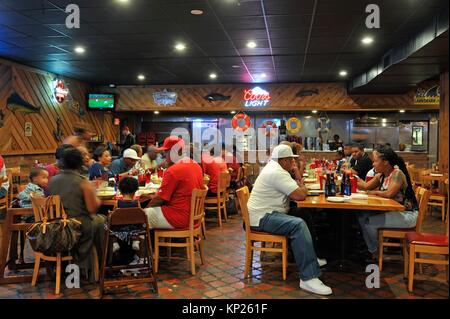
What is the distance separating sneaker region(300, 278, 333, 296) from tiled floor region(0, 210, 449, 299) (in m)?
0.06

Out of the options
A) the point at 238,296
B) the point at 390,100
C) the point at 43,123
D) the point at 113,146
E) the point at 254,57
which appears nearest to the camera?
the point at 238,296

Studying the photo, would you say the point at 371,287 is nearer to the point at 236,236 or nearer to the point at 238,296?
the point at 238,296

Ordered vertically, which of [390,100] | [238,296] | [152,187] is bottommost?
[238,296]

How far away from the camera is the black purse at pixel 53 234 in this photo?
4004 mm

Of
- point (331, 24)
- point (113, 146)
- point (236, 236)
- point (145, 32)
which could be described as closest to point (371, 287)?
point (236, 236)

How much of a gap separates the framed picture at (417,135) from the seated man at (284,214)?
11.4 metres

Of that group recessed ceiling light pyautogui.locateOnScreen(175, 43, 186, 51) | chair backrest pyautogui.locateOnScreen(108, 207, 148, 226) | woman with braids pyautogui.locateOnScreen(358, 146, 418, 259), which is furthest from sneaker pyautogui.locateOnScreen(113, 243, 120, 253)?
recessed ceiling light pyautogui.locateOnScreen(175, 43, 186, 51)

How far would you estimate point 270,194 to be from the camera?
4543mm

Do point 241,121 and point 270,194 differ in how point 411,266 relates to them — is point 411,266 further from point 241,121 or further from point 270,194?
point 241,121

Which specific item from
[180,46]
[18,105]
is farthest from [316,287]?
[18,105]

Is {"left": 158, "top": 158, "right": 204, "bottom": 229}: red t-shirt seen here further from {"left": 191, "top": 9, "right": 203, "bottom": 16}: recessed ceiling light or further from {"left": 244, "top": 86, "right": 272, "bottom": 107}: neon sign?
{"left": 244, "top": 86, "right": 272, "bottom": 107}: neon sign

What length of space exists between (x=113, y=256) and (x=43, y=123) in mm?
7128

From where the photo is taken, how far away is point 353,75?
11.5 metres

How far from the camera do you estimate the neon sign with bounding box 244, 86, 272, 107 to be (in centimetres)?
1319
